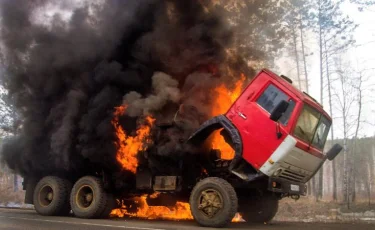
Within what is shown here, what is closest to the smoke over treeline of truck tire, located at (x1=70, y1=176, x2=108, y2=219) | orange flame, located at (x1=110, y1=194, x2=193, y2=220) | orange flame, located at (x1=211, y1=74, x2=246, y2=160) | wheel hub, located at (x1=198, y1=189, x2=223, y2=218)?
orange flame, located at (x1=211, y1=74, x2=246, y2=160)

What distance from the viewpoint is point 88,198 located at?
11109 mm

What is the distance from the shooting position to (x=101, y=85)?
11.1 m

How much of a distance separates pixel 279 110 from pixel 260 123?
1.99 ft

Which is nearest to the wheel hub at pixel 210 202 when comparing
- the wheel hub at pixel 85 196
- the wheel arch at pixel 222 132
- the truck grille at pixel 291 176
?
the wheel arch at pixel 222 132

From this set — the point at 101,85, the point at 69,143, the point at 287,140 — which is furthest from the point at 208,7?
the point at 69,143

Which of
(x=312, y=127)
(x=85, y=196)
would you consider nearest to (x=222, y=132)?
(x=312, y=127)

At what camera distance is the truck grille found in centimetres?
876

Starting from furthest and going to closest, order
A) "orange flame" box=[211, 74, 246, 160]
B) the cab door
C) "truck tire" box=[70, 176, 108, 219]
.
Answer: "truck tire" box=[70, 176, 108, 219] → "orange flame" box=[211, 74, 246, 160] → the cab door

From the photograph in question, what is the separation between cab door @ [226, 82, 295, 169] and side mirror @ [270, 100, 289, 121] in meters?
0.23

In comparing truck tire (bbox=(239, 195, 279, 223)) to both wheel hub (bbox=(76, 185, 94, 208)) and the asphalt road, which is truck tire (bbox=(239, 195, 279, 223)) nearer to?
the asphalt road

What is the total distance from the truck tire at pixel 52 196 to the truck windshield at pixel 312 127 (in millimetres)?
6997

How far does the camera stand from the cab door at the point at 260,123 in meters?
8.48

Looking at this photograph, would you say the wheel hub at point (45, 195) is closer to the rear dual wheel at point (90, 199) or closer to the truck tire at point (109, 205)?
the rear dual wheel at point (90, 199)

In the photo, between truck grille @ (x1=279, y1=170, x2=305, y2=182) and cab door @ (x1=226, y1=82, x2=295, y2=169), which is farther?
truck grille @ (x1=279, y1=170, x2=305, y2=182)
